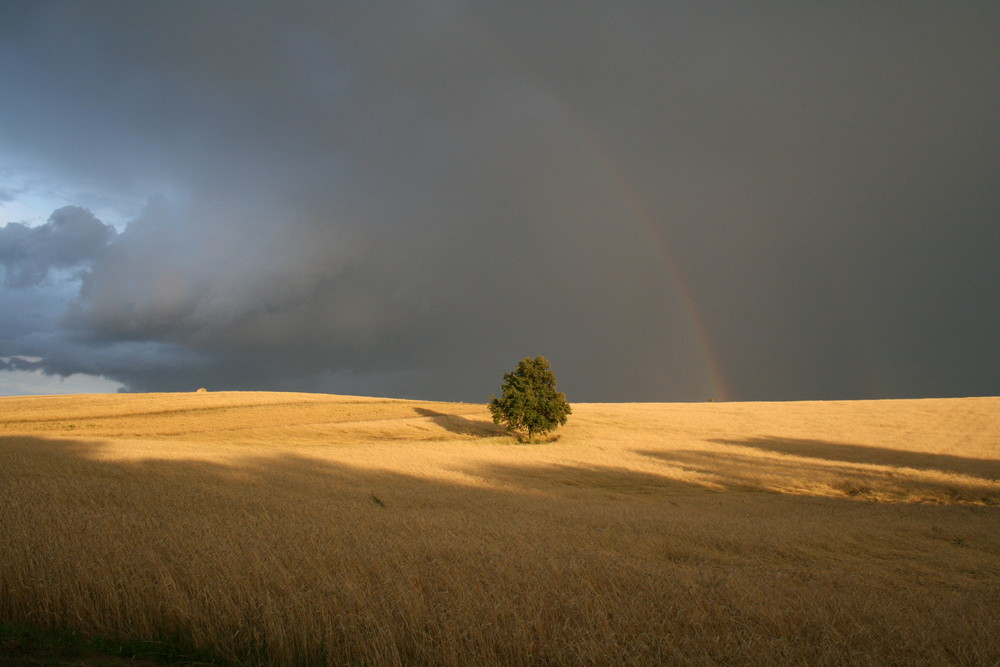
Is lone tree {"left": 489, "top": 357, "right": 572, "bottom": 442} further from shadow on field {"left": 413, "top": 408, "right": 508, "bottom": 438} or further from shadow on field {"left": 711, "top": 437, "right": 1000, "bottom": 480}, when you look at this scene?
shadow on field {"left": 711, "top": 437, "right": 1000, "bottom": 480}

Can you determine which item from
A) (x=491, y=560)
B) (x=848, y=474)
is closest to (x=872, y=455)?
(x=848, y=474)

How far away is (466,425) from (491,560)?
1919 inches

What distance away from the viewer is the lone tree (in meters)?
49.0

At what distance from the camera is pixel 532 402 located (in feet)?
161

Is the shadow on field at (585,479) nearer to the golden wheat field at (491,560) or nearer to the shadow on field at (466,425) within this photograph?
the golden wheat field at (491,560)

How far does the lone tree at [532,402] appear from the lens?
49000 mm

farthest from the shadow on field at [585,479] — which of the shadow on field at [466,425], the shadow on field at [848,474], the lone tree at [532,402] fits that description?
the shadow on field at [466,425]

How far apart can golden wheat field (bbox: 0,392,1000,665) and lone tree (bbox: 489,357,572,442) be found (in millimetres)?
17540

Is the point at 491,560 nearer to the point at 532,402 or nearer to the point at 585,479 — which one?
the point at 585,479

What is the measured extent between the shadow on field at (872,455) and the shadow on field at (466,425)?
21.0 meters

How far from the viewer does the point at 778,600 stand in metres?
6.96

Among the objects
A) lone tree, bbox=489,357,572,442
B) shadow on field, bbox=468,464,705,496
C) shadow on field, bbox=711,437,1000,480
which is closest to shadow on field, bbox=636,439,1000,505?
shadow on field, bbox=711,437,1000,480

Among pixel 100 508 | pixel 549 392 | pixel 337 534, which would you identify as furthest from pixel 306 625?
pixel 549 392

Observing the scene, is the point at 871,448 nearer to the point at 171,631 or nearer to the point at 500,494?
the point at 500,494
